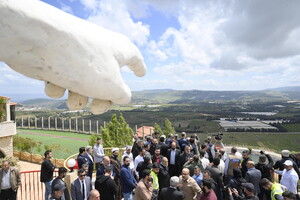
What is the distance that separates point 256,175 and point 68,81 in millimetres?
6550

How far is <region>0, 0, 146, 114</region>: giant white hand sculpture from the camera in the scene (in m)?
1.48

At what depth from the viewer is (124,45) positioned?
2002 mm

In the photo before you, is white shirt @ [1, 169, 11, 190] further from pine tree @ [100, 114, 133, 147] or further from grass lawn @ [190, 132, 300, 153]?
grass lawn @ [190, 132, 300, 153]

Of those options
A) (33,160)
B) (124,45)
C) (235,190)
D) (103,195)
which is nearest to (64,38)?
(124,45)

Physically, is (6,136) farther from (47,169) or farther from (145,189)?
(145,189)

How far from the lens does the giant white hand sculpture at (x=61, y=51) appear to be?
1477 millimetres

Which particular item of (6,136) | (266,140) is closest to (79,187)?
(6,136)

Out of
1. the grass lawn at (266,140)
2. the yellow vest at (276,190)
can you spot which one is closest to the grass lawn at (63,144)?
the yellow vest at (276,190)

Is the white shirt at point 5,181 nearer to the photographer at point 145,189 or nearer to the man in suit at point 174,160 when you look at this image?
the photographer at point 145,189

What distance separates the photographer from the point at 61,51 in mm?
1607

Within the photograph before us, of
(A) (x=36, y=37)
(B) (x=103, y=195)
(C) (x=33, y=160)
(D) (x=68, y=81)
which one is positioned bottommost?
(C) (x=33, y=160)

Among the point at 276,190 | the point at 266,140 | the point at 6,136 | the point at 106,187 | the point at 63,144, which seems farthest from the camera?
the point at 266,140

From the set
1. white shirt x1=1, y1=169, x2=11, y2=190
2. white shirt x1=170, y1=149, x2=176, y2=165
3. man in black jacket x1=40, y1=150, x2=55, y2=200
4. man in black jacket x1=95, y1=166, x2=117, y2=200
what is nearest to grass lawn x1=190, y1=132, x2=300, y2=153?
white shirt x1=170, y1=149, x2=176, y2=165

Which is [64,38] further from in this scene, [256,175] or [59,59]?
[256,175]
